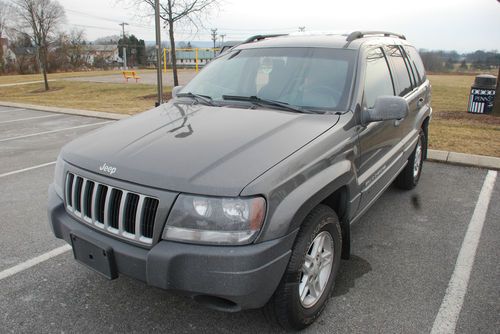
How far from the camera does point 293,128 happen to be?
2.79 meters

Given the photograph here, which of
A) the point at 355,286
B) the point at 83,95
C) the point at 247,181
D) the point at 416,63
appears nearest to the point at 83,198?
the point at 247,181

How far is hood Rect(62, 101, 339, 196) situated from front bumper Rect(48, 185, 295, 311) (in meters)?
0.31

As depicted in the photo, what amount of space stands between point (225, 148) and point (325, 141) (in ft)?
2.15

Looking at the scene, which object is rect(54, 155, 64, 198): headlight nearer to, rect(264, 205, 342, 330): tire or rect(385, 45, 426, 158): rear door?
rect(264, 205, 342, 330): tire

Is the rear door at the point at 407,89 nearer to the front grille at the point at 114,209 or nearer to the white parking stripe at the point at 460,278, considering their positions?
the white parking stripe at the point at 460,278

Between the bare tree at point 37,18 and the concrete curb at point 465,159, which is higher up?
the bare tree at point 37,18

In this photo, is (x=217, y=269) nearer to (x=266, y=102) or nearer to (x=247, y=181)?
(x=247, y=181)

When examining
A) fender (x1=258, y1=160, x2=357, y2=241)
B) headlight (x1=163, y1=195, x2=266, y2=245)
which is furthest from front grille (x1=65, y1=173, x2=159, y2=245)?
fender (x1=258, y1=160, x2=357, y2=241)

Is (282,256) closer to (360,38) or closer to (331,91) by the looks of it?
(331,91)

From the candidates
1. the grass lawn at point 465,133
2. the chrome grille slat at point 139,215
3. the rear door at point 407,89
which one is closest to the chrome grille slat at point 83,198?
the chrome grille slat at point 139,215

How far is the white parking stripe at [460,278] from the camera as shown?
2.69 meters

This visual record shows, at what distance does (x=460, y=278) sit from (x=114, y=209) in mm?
2605

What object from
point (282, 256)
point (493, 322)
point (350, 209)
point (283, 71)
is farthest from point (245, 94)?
point (493, 322)

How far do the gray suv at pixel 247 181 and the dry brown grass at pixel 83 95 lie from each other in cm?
992
